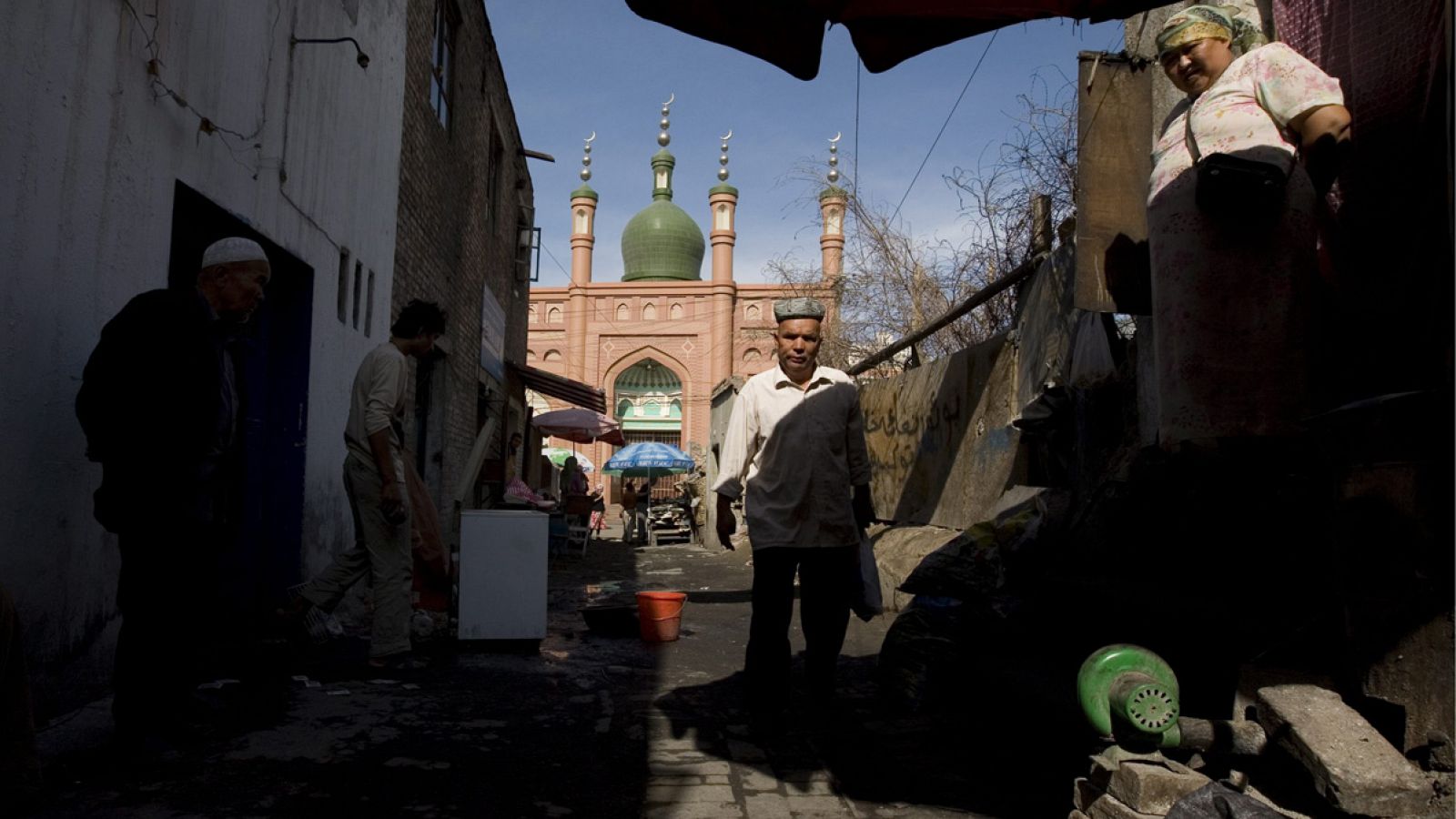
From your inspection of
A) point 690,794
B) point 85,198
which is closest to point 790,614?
point 690,794

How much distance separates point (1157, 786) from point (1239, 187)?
161cm

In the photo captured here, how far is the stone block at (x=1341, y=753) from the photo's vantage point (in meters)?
1.94

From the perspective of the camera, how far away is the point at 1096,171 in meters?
4.35

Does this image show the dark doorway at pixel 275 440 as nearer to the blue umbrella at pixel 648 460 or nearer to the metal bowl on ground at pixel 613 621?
the metal bowl on ground at pixel 613 621

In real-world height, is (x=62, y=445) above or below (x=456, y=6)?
below

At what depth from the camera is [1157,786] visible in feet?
7.31

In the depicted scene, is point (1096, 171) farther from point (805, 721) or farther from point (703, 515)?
point (703, 515)

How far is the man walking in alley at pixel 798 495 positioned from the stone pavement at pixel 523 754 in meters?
0.34

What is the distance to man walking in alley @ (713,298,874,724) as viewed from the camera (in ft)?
12.3

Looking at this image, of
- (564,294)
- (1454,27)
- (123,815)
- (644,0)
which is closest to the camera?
(1454,27)

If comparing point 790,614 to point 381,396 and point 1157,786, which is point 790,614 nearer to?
point 1157,786

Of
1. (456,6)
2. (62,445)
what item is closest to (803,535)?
(62,445)

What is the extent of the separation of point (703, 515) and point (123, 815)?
51.6ft

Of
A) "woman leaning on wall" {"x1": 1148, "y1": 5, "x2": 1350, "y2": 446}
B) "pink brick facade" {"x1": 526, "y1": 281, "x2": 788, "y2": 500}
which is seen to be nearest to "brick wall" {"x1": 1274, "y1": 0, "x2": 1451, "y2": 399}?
"woman leaning on wall" {"x1": 1148, "y1": 5, "x2": 1350, "y2": 446}
